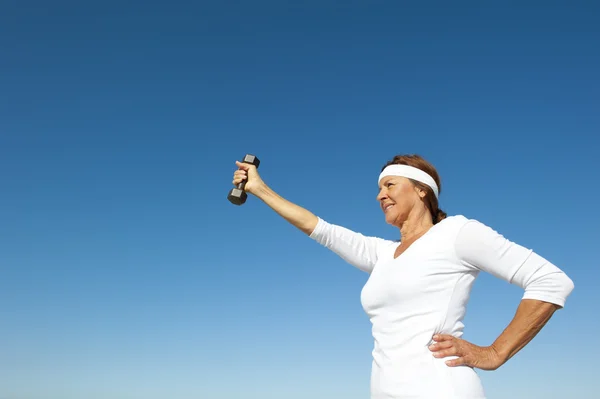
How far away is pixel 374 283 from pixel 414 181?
0.89 m

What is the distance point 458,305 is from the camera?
401 cm

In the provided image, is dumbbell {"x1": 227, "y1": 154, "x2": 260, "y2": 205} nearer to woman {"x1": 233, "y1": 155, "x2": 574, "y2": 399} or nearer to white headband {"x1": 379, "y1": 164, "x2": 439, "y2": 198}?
white headband {"x1": 379, "y1": 164, "x2": 439, "y2": 198}

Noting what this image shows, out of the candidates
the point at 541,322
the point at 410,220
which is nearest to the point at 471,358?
the point at 541,322

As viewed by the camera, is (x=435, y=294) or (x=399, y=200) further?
(x=399, y=200)

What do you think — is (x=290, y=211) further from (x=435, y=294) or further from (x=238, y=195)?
(x=435, y=294)

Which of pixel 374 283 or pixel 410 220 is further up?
pixel 410 220

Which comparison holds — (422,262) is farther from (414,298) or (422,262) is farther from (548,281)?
(548,281)

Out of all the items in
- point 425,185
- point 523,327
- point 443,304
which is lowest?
point 523,327

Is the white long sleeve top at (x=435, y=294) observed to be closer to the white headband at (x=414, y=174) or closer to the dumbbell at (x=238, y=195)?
the white headband at (x=414, y=174)

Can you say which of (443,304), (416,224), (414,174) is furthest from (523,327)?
(414,174)

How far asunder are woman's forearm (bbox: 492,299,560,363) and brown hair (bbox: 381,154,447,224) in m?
1.05

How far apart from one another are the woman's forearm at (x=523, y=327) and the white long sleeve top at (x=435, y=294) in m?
0.07

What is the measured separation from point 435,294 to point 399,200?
0.90 meters

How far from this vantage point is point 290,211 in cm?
510
